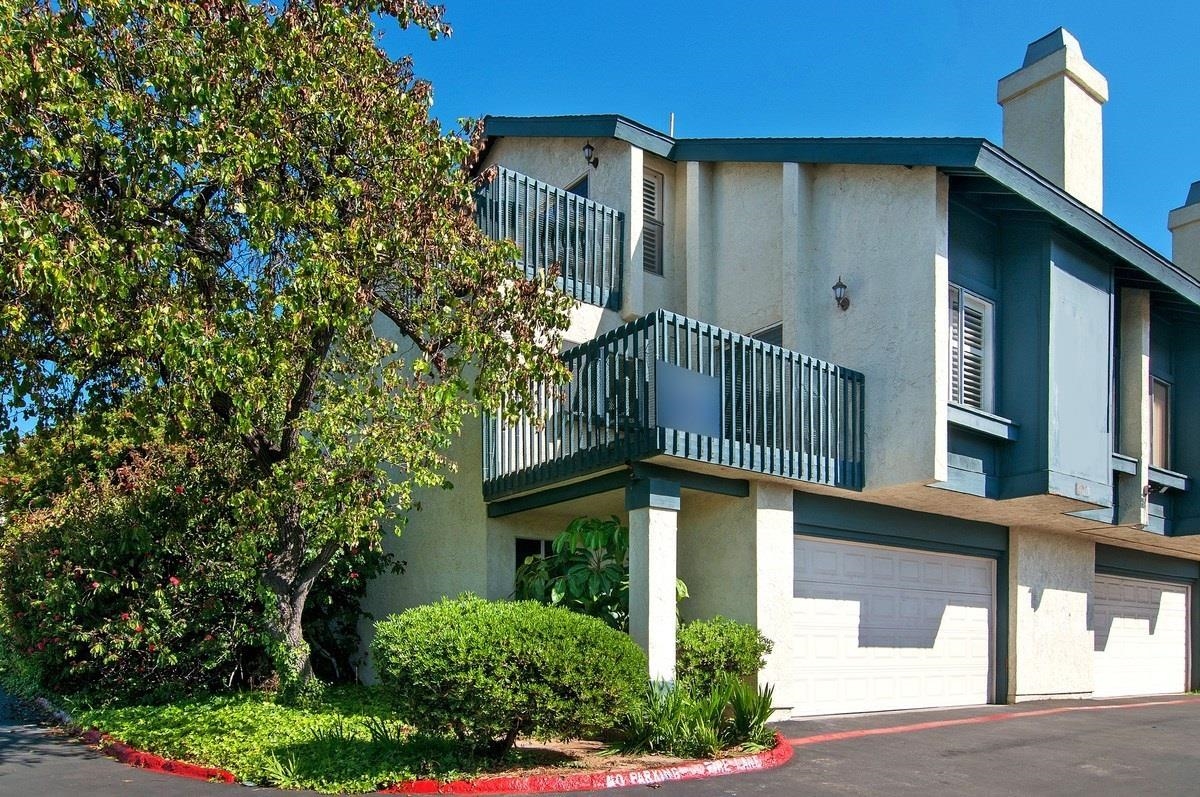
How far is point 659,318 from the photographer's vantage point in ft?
36.9

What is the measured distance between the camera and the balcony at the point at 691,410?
441 inches

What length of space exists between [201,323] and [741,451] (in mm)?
5745

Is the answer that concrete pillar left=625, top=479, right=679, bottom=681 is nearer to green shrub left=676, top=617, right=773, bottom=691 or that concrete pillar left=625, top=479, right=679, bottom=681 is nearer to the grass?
green shrub left=676, top=617, right=773, bottom=691

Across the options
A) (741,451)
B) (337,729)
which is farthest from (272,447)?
(741,451)

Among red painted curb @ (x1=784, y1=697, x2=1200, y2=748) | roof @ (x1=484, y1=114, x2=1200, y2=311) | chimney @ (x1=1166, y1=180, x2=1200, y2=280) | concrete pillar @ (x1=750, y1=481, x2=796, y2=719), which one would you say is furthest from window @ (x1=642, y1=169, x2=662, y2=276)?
chimney @ (x1=1166, y1=180, x2=1200, y2=280)

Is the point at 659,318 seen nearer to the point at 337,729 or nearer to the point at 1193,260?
the point at 337,729

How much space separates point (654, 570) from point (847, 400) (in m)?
3.48

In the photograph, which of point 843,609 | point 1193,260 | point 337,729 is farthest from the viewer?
point 1193,260

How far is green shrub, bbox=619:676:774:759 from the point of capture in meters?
9.56

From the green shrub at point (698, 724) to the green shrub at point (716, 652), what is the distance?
885 millimetres

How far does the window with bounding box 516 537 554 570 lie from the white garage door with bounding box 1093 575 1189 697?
9892 millimetres

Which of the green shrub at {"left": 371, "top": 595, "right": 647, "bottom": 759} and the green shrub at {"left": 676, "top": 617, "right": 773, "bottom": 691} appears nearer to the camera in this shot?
the green shrub at {"left": 371, "top": 595, "right": 647, "bottom": 759}

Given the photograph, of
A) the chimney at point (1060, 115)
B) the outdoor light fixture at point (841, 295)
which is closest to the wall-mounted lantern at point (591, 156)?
the outdoor light fixture at point (841, 295)

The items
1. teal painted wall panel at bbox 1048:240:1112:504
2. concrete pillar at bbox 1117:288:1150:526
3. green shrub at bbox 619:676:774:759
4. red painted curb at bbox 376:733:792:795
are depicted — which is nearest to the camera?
red painted curb at bbox 376:733:792:795
